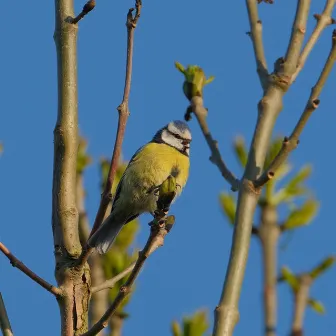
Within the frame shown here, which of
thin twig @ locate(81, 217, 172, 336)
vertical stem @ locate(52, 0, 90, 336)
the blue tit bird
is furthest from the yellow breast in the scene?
thin twig @ locate(81, 217, 172, 336)

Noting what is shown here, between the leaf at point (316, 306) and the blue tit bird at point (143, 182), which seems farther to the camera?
the blue tit bird at point (143, 182)

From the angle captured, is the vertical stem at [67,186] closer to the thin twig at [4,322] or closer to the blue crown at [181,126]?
the thin twig at [4,322]

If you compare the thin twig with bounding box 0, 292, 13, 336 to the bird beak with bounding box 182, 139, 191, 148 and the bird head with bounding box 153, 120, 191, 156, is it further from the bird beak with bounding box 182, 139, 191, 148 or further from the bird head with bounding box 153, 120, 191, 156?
the bird beak with bounding box 182, 139, 191, 148

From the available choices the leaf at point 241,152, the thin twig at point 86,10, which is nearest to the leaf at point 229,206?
the leaf at point 241,152

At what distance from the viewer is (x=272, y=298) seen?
4.43 ft

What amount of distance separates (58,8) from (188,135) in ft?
7.72

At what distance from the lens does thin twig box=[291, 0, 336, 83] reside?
195cm

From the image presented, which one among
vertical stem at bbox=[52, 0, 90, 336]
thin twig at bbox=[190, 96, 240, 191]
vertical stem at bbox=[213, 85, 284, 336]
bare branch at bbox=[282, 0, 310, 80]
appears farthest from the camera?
vertical stem at bbox=[52, 0, 90, 336]

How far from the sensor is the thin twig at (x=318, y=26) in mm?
1952

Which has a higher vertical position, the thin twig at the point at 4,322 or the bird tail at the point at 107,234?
the bird tail at the point at 107,234

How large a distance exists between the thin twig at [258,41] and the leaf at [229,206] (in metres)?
0.36

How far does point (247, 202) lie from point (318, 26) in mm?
628

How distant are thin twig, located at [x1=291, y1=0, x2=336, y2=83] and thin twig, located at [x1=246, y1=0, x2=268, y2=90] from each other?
11 centimetres

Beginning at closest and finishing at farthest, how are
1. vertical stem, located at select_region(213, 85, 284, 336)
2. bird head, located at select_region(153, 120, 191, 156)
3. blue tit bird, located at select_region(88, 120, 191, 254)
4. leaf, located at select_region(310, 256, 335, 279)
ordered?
leaf, located at select_region(310, 256, 335, 279)
vertical stem, located at select_region(213, 85, 284, 336)
blue tit bird, located at select_region(88, 120, 191, 254)
bird head, located at select_region(153, 120, 191, 156)
